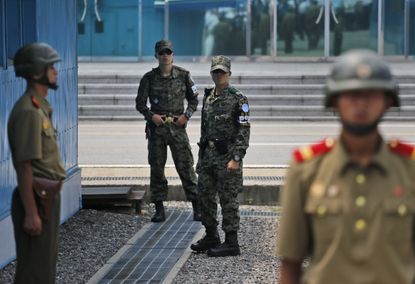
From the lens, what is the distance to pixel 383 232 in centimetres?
378

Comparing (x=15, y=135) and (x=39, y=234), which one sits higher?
(x=15, y=135)

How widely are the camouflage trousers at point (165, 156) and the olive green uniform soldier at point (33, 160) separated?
15.9 ft

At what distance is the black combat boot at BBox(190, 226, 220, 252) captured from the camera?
9648 millimetres

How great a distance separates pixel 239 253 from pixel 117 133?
10615 millimetres

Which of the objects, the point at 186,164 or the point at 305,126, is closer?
the point at 186,164

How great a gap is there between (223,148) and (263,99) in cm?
1344

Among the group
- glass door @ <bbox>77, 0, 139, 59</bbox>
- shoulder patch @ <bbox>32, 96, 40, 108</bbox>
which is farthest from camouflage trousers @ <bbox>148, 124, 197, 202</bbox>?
glass door @ <bbox>77, 0, 139, 59</bbox>

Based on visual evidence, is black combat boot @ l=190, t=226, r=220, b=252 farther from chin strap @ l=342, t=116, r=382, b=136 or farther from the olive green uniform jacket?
chin strap @ l=342, t=116, r=382, b=136

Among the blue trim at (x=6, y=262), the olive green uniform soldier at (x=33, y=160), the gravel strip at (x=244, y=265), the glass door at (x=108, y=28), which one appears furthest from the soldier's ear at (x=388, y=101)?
the glass door at (x=108, y=28)

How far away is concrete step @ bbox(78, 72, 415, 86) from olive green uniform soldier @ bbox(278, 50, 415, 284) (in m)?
19.0

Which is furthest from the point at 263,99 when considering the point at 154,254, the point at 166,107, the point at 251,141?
the point at 154,254

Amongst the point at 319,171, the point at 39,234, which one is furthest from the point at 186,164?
the point at 319,171

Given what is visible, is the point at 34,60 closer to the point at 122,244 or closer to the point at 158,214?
the point at 122,244

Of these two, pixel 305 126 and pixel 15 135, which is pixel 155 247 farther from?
pixel 305 126
